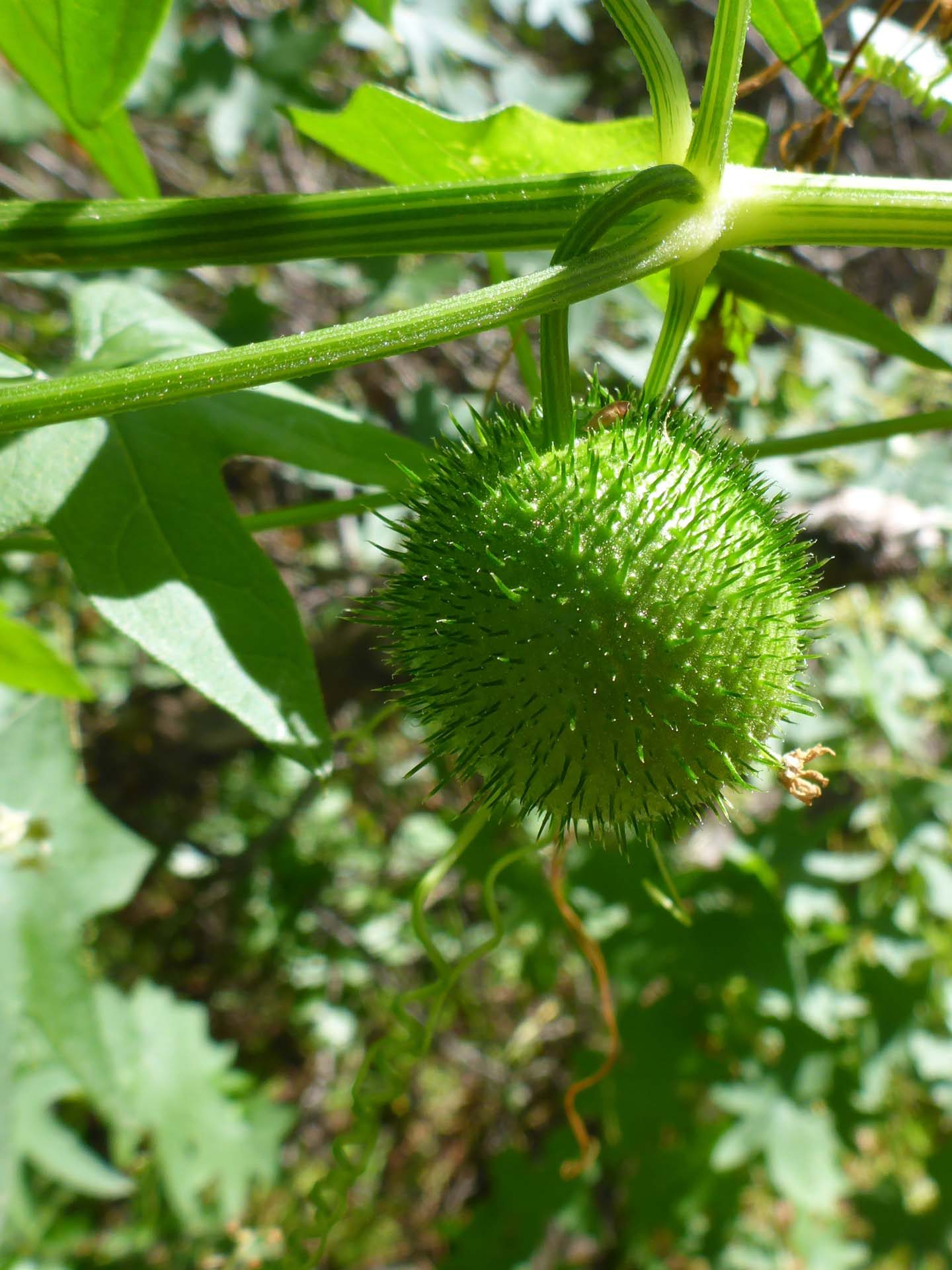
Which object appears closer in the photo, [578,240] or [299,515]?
[578,240]

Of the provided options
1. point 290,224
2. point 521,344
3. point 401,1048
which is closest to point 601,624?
point 290,224

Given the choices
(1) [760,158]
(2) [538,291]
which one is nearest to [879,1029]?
(1) [760,158]

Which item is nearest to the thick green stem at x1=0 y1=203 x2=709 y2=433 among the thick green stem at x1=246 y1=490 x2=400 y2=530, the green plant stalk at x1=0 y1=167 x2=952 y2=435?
the green plant stalk at x1=0 y1=167 x2=952 y2=435

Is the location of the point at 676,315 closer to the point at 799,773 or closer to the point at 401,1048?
the point at 799,773

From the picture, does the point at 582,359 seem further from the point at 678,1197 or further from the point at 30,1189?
the point at 30,1189

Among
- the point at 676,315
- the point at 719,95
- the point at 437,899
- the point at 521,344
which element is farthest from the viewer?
the point at 437,899
